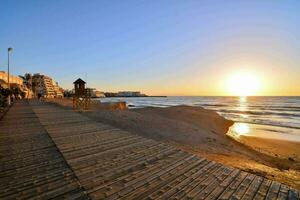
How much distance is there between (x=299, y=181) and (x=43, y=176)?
7558mm

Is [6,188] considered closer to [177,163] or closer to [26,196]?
[26,196]

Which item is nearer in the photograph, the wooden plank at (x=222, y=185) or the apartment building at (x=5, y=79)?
the wooden plank at (x=222, y=185)

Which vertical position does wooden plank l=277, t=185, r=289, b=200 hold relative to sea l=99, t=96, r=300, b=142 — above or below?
above

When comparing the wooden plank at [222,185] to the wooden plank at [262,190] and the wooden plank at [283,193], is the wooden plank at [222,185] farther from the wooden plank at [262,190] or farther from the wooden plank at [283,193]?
the wooden plank at [283,193]

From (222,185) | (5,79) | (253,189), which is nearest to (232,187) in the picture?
(222,185)

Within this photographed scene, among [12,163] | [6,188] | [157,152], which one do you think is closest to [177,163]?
[157,152]

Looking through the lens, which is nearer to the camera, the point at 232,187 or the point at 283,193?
the point at 283,193

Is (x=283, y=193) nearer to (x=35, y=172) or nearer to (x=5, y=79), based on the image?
(x=35, y=172)

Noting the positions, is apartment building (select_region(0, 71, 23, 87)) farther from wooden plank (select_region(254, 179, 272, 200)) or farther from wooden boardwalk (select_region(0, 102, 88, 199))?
wooden plank (select_region(254, 179, 272, 200))

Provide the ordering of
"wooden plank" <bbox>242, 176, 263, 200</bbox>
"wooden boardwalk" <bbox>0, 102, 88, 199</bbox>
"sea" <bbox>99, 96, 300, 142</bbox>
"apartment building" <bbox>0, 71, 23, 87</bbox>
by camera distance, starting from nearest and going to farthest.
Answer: "wooden boardwalk" <bbox>0, 102, 88, 199</bbox> < "wooden plank" <bbox>242, 176, 263, 200</bbox> < "sea" <bbox>99, 96, 300, 142</bbox> < "apartment building" <bbox>0, 71, 23, 87</bbox>

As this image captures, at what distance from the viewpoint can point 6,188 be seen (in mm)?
4113

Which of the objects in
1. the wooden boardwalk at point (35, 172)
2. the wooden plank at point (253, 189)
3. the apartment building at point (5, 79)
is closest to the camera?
the wooden boardwalk at point (35, 172)

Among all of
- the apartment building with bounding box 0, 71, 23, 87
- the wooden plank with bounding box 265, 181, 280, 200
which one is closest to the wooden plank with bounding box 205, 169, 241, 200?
the wooden plank with bounding box 265, 181, 280, 200

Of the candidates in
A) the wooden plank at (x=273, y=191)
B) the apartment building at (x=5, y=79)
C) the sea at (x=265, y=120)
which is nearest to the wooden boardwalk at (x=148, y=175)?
the wooden plank at (x=273, y=191)
